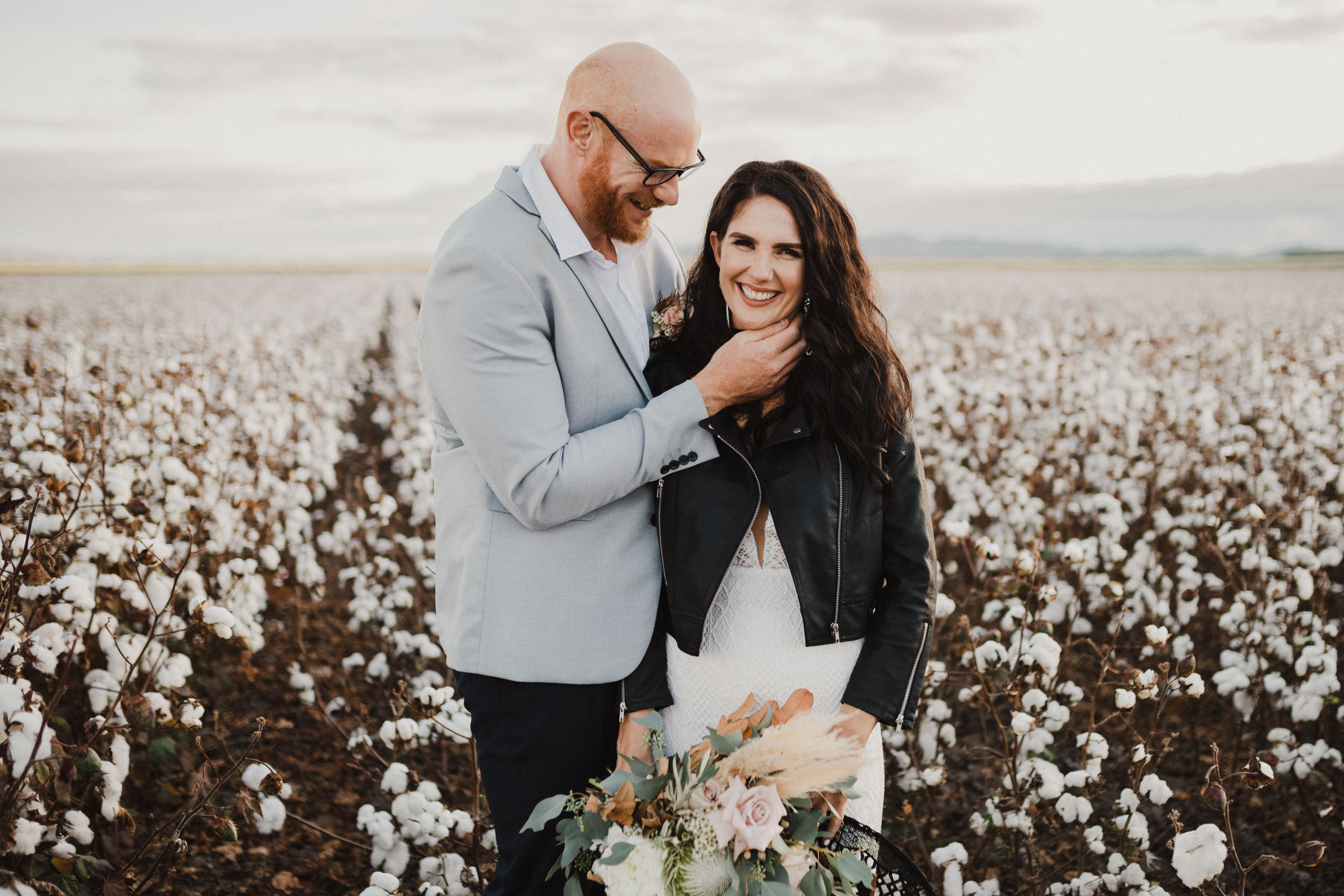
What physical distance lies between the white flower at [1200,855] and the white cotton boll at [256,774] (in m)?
2.51

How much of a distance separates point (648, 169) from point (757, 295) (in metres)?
0.43

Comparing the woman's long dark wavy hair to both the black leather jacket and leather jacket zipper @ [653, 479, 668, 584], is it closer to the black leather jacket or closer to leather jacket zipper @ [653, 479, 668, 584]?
the black leather jacket

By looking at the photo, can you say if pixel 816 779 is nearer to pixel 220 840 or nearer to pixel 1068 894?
pixel 1068 894

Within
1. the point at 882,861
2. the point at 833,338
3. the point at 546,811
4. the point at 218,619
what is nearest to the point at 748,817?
the point at 546,811

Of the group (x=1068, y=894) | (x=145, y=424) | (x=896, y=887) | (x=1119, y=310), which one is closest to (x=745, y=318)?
(x=896, y=887)

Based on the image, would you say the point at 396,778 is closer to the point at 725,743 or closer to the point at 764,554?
the point at 764,554

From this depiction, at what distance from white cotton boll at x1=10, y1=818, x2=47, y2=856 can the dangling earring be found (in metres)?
2.45

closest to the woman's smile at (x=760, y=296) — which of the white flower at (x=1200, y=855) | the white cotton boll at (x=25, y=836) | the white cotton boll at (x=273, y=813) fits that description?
the white flower at (x=1200, y=855)

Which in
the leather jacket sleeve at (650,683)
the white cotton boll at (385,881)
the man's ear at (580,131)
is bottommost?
the white cotton boll at (385,881)

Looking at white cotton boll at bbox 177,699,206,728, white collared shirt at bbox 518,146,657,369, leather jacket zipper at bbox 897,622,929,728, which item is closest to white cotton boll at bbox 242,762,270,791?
white cotton boll at bbox 177,699,206,728

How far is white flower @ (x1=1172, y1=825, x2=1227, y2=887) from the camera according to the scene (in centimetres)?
227

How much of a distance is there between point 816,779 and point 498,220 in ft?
4.73

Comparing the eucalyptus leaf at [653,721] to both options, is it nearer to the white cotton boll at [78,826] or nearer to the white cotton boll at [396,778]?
the white cotton boll at [396,778]

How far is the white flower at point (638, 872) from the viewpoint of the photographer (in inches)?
61.0
